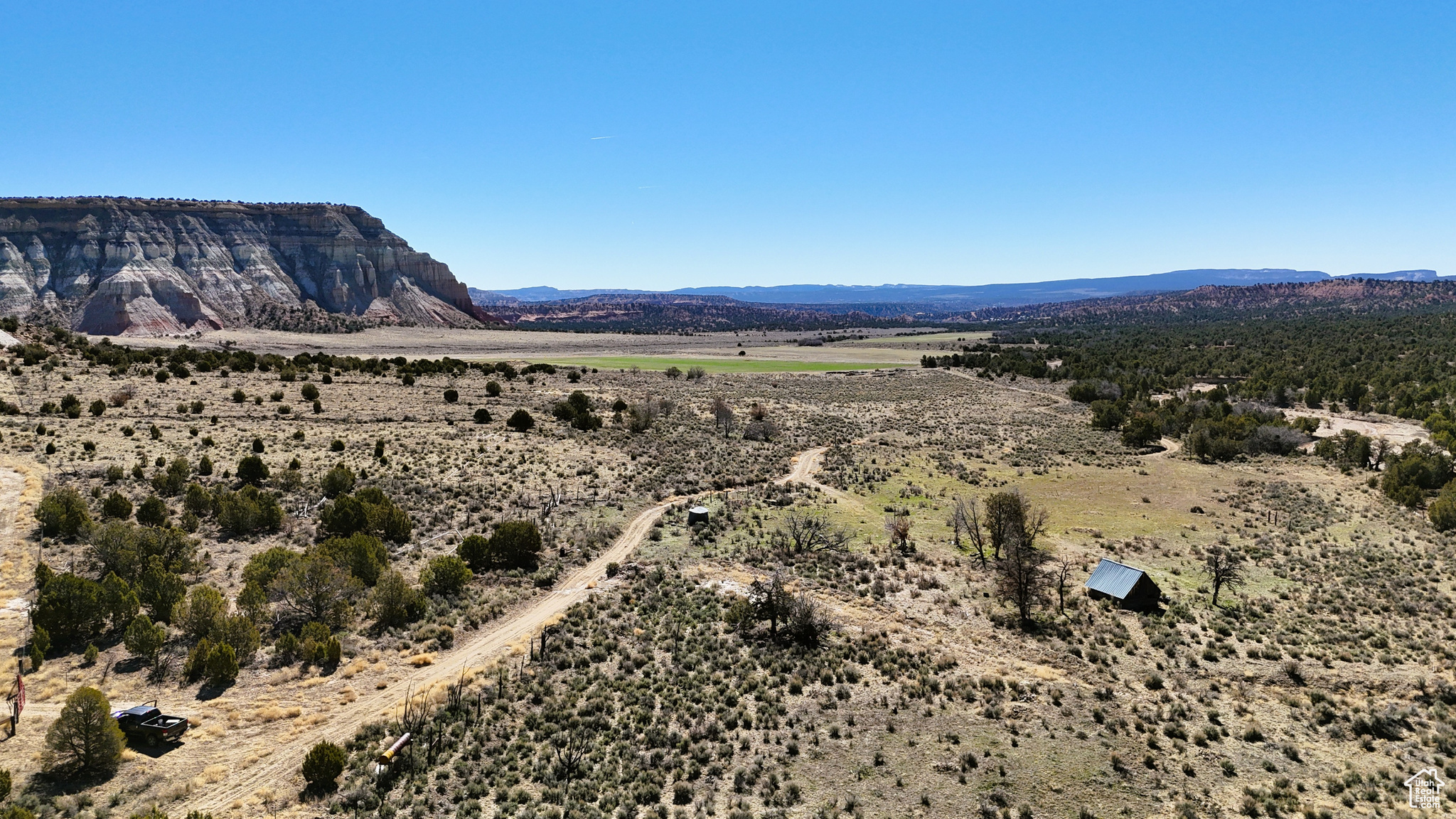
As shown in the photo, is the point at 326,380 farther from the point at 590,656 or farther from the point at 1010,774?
the point at 1010,774

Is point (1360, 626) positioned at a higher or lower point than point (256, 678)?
lower

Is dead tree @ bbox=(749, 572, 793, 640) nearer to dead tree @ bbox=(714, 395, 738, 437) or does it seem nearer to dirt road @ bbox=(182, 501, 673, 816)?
dirt road @ bbox=(182, 501, 673, 816)

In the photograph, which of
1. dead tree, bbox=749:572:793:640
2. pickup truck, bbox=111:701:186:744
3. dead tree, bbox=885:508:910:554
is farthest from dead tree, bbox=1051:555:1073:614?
pickup truck, bbox=111:701:186:744

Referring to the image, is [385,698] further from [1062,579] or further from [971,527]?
[971,527]

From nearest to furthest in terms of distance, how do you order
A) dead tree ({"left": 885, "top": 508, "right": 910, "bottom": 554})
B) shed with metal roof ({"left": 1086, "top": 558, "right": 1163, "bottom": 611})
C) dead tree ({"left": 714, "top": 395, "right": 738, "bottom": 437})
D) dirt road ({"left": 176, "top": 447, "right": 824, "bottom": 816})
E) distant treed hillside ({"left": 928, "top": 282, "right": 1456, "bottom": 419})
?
dirt road ({"left": 176, "top": 447, "right": 824, "bottom": 816}) → shed with metal roof ({"left": 1086, "top": 558, "right": 1163, "bottom": 611}) → dead tree ({"left": 885, "top": 508, "right": 910, "bottom": 554}) → dead tree ({"left": 714, "top": 395, "right": 738, "bottom": 437}) → distant treed hillside ({"left": 928, "top": 282, "right": 1456, "bottom": 419})

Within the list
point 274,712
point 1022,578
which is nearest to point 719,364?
point 1022,578

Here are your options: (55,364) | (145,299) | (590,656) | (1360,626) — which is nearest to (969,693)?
(590,656)
